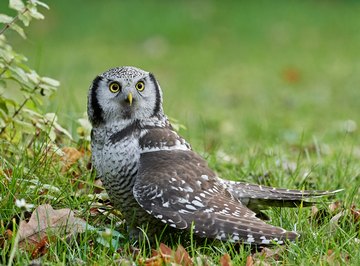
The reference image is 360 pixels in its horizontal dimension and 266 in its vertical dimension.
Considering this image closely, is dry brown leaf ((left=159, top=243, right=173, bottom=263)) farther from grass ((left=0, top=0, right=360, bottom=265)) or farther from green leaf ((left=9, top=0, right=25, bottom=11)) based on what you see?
green leaf ((left=9, top=0, right=25, bottom=11))

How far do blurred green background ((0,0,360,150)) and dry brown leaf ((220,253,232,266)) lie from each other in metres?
3.00

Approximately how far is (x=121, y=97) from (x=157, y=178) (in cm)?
55

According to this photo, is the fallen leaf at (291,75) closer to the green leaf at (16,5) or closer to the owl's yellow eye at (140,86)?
the green leaf at (16,5)

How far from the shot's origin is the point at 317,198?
4.91 m

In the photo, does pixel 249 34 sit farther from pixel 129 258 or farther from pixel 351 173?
pixel 129 258

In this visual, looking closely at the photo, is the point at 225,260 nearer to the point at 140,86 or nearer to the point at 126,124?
the point at 126,124

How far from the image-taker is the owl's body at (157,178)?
4.11 m

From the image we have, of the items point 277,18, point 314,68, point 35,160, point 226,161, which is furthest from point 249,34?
point 35,160

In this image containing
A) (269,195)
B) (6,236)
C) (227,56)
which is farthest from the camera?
(227,56)

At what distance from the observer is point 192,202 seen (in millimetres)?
4203

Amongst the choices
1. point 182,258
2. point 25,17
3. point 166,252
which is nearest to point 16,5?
point 25,17

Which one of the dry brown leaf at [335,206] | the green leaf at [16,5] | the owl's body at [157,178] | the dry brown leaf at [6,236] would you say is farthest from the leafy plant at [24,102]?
the dry brown leaf at [335,206]

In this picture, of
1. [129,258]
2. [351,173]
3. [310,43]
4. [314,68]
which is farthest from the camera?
[310,43]

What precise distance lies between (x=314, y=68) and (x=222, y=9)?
4.86 meters
